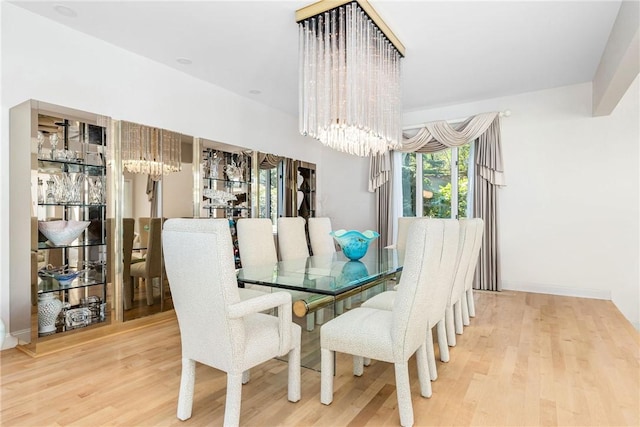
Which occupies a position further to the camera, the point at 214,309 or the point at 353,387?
the point at 353,387

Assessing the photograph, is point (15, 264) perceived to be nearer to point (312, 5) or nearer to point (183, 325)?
point (183, 325)

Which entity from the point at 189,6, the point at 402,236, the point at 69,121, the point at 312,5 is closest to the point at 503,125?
the point at 402,236

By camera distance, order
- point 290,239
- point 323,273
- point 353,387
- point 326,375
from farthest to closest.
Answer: point 290,239, point 323,273, point 353,387, point 326,375

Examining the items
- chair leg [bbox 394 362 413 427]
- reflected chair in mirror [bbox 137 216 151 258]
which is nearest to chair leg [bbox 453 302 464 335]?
chair leg [bbox 394 362 413 427]

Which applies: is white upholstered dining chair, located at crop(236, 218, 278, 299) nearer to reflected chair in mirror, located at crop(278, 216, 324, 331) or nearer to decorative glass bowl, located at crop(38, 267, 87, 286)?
reflected chair in mirror, located at crop(278, 216, 324, 331)

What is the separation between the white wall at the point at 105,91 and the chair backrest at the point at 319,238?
1763 millimetres

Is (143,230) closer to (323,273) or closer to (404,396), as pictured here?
(323,273)

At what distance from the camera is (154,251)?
11.8 feet

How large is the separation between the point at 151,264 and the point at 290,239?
55.4 inches

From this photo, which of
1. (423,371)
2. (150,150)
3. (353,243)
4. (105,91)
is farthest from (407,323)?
(105,91)

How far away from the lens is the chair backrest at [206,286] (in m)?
1.56

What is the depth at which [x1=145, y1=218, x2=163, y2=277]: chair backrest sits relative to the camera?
3531mm

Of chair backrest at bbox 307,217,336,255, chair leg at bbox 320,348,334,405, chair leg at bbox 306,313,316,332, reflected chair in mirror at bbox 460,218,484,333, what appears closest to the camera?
chair leg at bbox 320,348,334,405

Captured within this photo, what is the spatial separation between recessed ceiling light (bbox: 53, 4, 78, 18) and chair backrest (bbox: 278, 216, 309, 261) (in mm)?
2475
